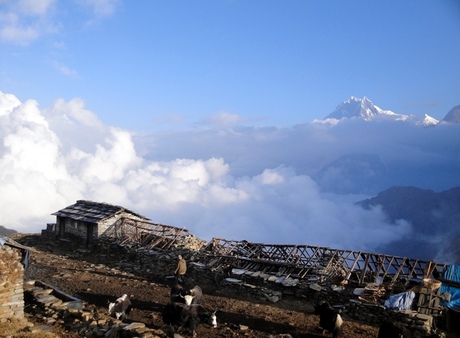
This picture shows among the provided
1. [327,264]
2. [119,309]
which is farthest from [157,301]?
[327,264]

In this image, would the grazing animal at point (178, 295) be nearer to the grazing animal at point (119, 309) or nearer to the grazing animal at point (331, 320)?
the grazing animal at point (119, 309)

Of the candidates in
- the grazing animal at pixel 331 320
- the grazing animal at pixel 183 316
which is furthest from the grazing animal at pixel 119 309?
the grazing animal at pixel 331 320

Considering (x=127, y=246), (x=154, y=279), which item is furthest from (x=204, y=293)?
(x=127, y=246)

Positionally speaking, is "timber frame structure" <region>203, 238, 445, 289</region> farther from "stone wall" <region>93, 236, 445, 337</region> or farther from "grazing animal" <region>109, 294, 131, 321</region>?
"grazing animal" <region>109, 294, 131, 321</region>

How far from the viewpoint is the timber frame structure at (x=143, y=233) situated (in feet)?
101

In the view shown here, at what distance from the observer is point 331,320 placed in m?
14.3

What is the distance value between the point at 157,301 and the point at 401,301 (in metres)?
11.1

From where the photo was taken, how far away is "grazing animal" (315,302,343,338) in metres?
14.0

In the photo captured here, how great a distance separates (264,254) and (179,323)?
15.2 metres

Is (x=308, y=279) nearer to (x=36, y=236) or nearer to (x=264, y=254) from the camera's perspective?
(x=264, y=254)

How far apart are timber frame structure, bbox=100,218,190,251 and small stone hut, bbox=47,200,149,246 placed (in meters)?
0.39

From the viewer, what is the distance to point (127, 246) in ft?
98.8

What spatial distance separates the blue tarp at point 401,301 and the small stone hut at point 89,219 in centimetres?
2296

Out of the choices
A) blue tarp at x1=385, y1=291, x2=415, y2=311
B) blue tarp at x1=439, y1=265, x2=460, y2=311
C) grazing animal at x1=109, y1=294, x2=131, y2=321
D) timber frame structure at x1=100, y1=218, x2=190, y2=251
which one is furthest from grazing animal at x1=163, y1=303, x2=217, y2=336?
timber frame structure at x1=100, y1=218, x2=190, y2=251
